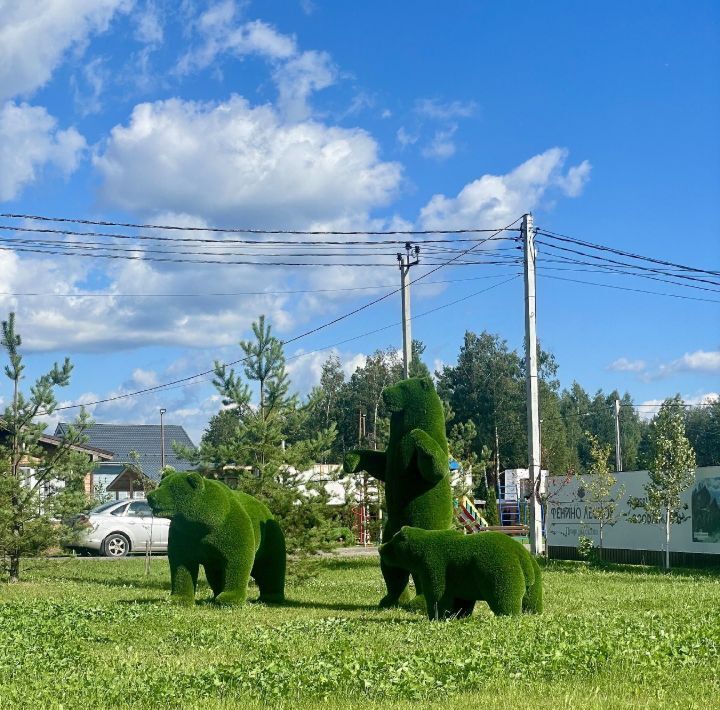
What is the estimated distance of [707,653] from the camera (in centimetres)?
812

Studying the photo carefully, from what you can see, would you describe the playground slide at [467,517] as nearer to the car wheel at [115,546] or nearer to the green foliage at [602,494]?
the green foliage at [602,494]

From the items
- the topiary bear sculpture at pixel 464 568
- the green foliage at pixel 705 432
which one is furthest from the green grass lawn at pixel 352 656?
the green foliage at pixel 705 432

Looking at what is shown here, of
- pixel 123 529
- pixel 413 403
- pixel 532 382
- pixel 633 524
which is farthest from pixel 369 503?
pixel 413 403

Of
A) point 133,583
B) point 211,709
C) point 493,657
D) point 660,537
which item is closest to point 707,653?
point 493,657

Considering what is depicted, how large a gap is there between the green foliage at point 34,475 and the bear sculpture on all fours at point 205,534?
5.05 m

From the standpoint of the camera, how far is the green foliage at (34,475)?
54.8 feet

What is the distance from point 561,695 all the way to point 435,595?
414 centimetres

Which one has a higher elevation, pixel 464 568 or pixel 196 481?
pixel 196 481

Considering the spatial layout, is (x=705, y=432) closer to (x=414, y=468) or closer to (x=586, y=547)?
(x=586, y=547)

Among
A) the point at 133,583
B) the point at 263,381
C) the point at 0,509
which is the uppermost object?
the point at 263,381

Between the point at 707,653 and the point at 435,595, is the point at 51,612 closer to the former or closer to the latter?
the point at 435,595

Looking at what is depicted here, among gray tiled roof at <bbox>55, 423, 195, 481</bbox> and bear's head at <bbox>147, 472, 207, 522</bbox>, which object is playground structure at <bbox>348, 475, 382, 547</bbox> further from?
gray tiled roof at <bbox>55, 423, 195, 481</bbox>

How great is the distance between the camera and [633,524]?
75.6 feet

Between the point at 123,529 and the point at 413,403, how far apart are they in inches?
591
